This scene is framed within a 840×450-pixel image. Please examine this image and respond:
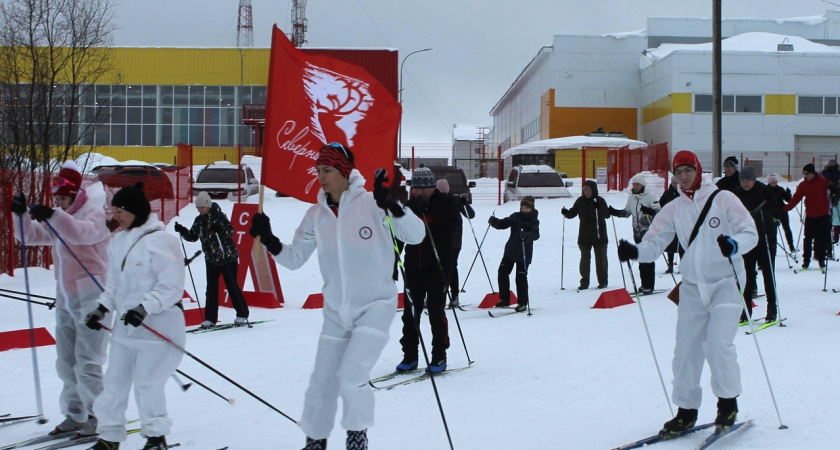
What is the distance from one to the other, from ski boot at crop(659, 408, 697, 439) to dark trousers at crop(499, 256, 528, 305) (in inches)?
241

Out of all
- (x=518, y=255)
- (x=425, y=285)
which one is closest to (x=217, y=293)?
(x=425, y=285)

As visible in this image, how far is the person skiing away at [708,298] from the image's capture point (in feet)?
17.3

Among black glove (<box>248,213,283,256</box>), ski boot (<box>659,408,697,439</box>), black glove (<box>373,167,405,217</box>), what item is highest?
black glove (<box>373,167,405,217</box>)

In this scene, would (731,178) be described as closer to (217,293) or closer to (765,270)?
(765,270)

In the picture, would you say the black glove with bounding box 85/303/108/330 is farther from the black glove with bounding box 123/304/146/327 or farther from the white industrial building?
the white industrial building

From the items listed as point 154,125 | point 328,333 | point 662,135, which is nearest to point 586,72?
point 662,135

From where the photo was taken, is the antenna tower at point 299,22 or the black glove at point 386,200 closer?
the black glove at point 386,200

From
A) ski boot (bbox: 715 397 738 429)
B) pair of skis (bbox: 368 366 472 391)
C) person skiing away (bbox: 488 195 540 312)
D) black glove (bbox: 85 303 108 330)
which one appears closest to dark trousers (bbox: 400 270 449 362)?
pair of skis (bbox: 368 366 472 391)

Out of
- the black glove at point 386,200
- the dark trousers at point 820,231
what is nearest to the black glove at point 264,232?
the black glove at point 386,200

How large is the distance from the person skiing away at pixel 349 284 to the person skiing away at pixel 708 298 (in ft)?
5.59

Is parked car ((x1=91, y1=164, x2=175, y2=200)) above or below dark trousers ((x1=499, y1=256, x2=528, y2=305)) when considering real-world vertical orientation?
above

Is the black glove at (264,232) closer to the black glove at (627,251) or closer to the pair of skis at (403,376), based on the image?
the black glove at (627,251)

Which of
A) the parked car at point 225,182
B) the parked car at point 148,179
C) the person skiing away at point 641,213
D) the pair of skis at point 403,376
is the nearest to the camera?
the pair of skis at point 403,376

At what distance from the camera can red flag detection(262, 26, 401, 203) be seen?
5410mm
